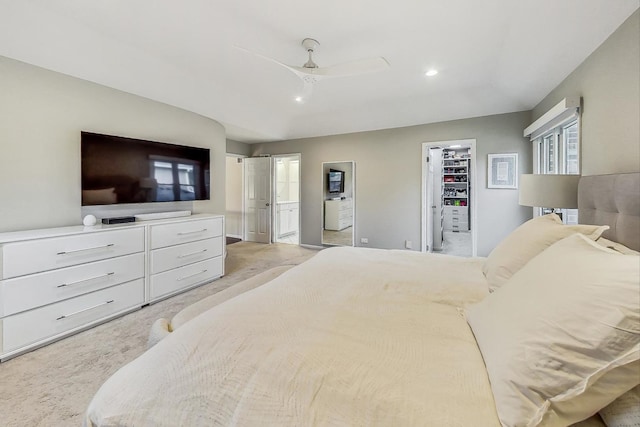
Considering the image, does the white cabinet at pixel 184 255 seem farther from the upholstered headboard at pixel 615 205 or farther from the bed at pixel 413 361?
the upholstered headboard at pixel 615 205

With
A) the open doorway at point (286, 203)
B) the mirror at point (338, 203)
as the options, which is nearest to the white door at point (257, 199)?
the open doorway at point (286, 203)

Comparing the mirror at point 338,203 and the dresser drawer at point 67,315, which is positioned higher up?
the mirror at point 338,203

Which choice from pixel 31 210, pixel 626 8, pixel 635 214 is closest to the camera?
pixel 635 214

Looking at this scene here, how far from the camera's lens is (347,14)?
2.18m

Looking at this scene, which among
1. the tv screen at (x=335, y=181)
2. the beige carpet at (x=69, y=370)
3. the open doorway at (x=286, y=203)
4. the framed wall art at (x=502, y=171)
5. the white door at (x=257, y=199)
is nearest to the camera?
the beige carpet at (x=69, y=370)

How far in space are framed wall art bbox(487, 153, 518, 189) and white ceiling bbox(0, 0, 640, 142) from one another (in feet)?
2.24

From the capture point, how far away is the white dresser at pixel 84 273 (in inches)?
79.2

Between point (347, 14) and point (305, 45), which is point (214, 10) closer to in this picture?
point (305, 45)

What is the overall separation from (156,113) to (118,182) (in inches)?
40.7

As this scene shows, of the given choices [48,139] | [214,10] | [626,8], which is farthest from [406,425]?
[48,139]

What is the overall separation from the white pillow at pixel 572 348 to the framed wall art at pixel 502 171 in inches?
150

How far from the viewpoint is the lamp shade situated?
6.85ft

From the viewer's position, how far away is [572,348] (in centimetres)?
65

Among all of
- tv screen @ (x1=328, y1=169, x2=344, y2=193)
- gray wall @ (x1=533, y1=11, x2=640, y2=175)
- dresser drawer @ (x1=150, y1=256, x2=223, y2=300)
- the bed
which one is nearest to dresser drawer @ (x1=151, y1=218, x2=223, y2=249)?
dresser drawer @ (x1=150, y1=256, x2=223, y2=300)
